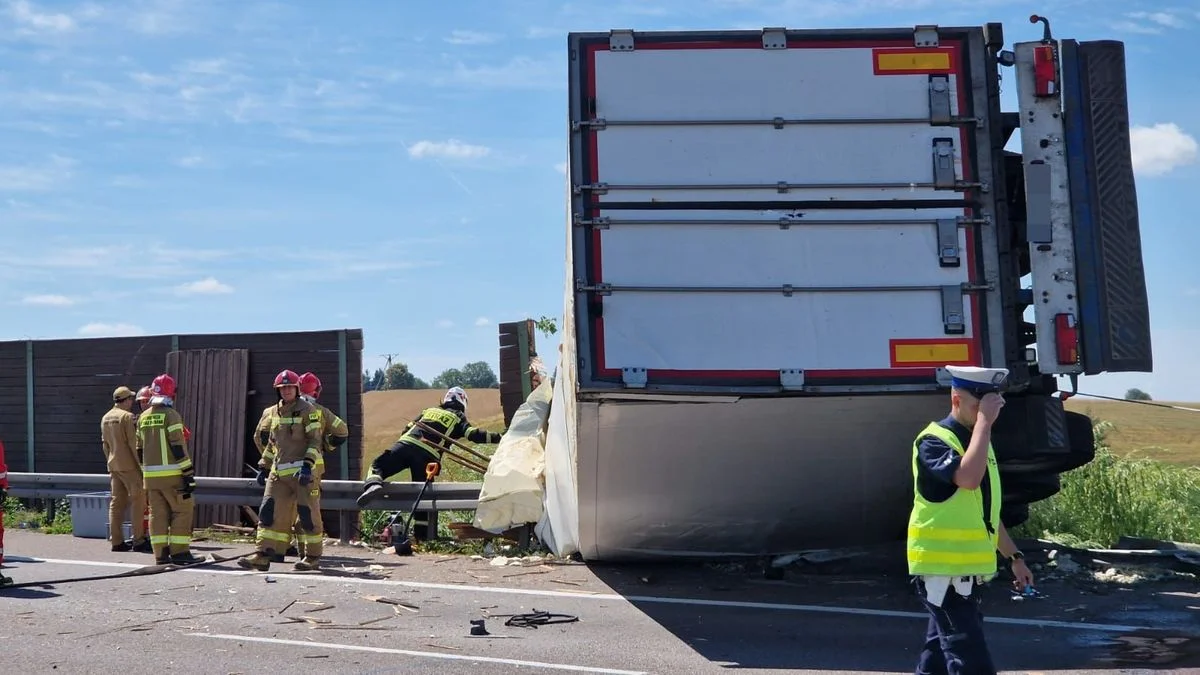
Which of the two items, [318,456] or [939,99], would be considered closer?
[939,99]

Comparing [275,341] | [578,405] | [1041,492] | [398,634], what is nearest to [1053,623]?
[1041,492]

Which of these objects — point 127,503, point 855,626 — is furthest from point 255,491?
point 855,626

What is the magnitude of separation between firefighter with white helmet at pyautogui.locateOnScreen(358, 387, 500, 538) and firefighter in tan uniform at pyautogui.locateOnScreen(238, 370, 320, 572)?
1786mm

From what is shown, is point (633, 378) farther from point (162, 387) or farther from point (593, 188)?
point (162, 387)

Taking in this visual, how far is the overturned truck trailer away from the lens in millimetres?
7141

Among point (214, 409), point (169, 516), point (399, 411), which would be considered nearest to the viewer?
point (169, 516)

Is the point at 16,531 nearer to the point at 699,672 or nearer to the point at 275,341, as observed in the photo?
the point at 275,341

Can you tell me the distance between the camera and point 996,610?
26.4ft

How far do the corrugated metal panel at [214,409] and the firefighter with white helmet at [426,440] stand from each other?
2.34 meters

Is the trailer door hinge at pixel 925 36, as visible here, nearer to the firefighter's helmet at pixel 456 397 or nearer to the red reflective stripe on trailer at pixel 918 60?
the red reflective stripe on trailer at pixel 918 60

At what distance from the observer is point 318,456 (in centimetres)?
1074

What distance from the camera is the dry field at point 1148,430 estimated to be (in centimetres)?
1477

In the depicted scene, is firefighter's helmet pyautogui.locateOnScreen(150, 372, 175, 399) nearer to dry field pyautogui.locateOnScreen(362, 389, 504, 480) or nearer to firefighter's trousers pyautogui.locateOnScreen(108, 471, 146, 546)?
firefighter's trousers pyautogui.locateOnScreen(108, 471, 146, 546)

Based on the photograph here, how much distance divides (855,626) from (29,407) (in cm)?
1334
